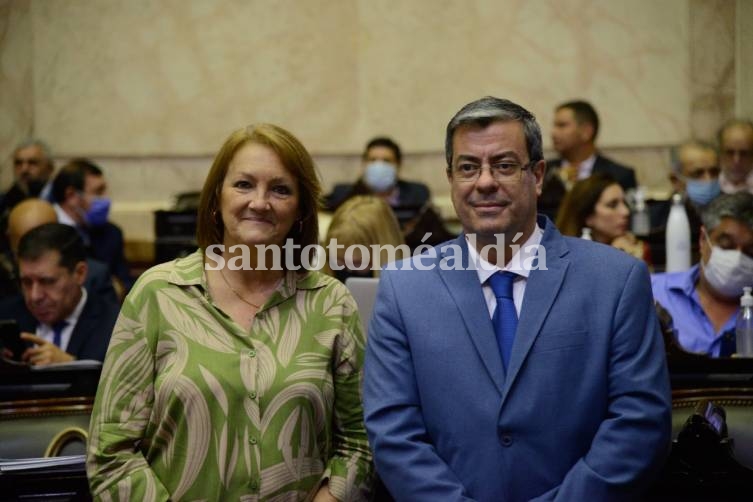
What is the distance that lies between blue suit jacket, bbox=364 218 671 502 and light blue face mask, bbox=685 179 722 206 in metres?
4.62

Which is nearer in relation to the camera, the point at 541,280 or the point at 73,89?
the point at 541,280

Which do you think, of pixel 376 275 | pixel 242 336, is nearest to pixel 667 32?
pixel 376 275

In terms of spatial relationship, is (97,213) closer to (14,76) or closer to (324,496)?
(14,76)

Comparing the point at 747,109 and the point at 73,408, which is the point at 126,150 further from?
the point at 73,408

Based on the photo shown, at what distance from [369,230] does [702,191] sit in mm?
3185

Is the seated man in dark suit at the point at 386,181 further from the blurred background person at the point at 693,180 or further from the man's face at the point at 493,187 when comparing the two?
the man's face at the point at 493,187

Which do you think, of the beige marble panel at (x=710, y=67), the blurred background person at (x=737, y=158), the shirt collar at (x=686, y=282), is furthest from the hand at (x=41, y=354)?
the beige marble panel at (x=710, y=67)

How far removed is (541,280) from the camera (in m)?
2.78

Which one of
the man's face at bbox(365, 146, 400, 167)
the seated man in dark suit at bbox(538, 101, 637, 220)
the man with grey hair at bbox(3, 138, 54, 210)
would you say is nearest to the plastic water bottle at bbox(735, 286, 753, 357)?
the seated man in dark suit at bbox(538, 101, 637, 220)

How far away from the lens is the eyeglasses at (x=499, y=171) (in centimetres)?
279

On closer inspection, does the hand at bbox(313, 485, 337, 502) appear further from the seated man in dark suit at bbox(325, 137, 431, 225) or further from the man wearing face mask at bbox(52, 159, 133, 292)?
the seated man in dark suit at bbox(325, 137, 431, 225)

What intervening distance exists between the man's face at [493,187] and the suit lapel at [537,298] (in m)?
0.10

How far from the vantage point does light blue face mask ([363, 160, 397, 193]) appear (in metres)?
8.13

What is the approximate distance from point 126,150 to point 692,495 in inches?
284
